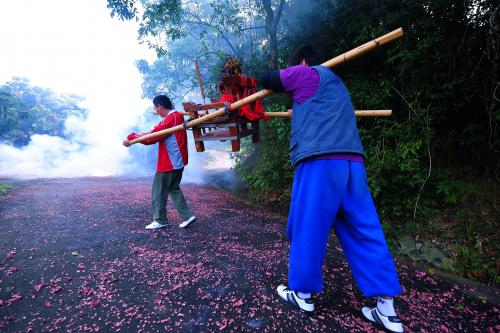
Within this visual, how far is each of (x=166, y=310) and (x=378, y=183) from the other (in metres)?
3.67

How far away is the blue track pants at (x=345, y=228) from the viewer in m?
2.27

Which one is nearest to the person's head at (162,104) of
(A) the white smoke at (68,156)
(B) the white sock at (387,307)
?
(B) the white sock at (387,307)

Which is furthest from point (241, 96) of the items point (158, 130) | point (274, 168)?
point (274, 168)

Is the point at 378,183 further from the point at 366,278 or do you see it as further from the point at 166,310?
the point at 166,310

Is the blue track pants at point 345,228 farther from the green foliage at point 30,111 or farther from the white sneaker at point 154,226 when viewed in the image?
the green foliage at point 30,111

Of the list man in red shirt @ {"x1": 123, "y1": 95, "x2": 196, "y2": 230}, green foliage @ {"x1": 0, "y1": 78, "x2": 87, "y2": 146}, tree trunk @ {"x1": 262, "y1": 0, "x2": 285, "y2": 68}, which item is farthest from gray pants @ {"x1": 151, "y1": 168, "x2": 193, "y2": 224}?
green foliage @ {"x1": 0, "y1": 78, "x2": 87, "y2": 146}

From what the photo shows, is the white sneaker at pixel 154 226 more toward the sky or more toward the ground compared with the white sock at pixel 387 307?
more toward the sky

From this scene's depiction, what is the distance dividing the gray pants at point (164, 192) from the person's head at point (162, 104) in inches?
46.7

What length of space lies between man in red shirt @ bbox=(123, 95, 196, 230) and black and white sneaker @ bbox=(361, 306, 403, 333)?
3.50 metres

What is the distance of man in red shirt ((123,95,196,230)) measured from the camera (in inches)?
183

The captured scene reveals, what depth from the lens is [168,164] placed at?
466 cm

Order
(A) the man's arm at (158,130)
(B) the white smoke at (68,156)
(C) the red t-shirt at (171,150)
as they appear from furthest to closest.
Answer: (B) the white smoke at (68,156) → (C) the red t-shirt at (171,150) → (A) the man's arm at (158,130)

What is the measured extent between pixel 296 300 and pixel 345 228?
882mm

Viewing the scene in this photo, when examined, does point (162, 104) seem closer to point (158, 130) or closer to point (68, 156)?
point (158, 130)
